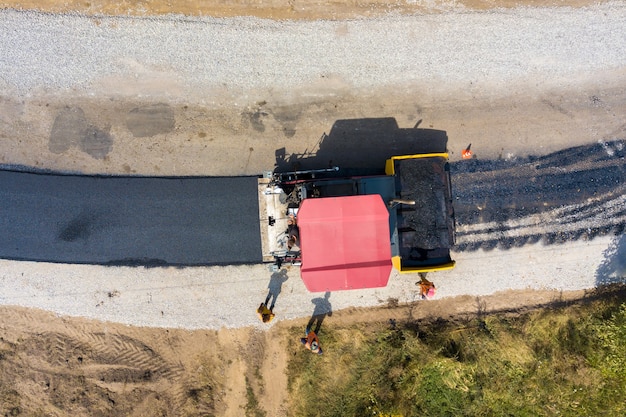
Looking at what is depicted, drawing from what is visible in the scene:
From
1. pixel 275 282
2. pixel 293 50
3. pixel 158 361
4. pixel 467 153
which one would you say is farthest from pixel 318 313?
pixel 293 50

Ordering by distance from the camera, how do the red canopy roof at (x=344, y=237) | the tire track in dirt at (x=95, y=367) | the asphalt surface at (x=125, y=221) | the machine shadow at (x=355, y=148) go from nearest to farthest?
1. the red canopy roof at (x=344, y=237)
2. the asphalt surface at (x=125, y=221)
3. the tire track in dirt at (x=95, y=367)
4. the machine shadow at (x=355, y=148)

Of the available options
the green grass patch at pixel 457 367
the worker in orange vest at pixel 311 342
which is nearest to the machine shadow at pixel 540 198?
the green grass patch at pixel 457 367

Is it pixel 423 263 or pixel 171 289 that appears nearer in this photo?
pixel 423 263

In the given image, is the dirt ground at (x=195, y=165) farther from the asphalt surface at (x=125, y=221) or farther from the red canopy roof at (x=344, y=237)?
the red canopy roof at (x=344, y=237)

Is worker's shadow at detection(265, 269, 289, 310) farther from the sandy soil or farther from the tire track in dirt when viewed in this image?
the sandy soil

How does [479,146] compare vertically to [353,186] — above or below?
above

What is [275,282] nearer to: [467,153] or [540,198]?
[467,153]

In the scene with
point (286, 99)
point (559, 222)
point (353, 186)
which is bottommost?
point (559, 222)

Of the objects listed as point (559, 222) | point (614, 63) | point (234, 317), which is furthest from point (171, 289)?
point (614, 63)

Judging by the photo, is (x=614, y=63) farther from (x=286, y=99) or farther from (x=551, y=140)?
(x=286, y=99)
